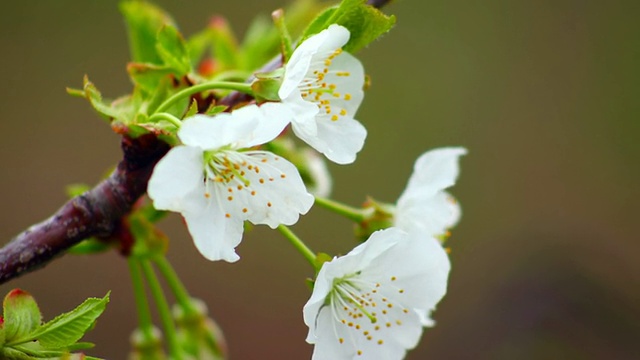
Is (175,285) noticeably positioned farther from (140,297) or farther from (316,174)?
(316,174)

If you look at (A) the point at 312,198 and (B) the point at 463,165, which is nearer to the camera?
(A) the point at 312,198

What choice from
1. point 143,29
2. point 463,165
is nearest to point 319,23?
point 143,29

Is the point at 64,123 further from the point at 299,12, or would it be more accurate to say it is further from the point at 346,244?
the point at 299,12

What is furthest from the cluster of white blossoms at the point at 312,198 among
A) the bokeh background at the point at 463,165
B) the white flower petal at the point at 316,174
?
the bokeh background at the point at 463,165

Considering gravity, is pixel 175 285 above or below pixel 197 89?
below

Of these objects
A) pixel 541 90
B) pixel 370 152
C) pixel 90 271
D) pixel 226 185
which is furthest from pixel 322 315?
pixel 541 90

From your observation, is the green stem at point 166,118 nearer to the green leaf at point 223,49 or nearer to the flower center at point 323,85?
the flower center at point 323,85

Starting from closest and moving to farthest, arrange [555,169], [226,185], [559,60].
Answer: [226,185], [555,169], [559,60]
